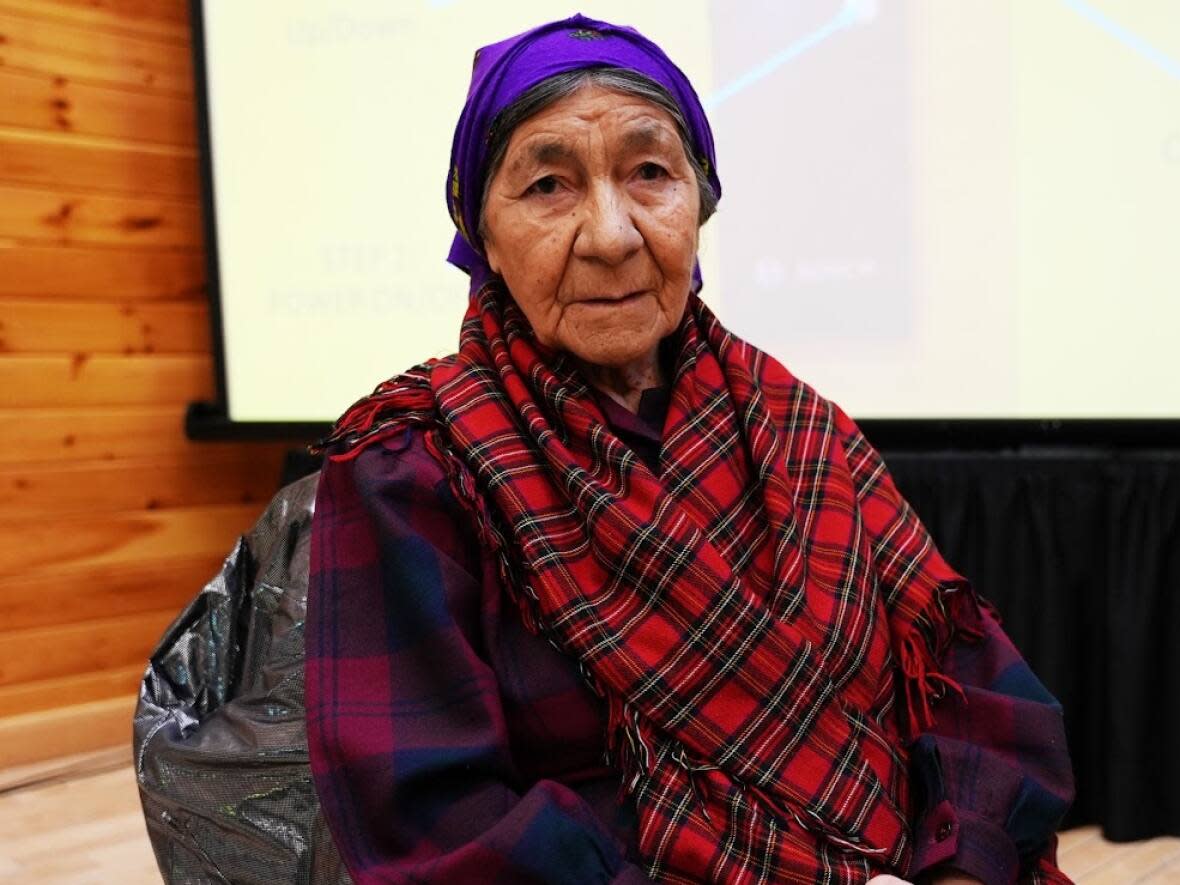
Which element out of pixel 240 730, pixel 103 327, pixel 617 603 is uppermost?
pixel 103 327

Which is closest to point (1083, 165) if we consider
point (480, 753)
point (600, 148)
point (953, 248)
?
point (953, 248)

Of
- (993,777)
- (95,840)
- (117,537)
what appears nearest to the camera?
(993,777)

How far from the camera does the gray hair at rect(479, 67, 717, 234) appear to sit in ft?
3.39

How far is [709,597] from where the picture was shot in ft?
3.19

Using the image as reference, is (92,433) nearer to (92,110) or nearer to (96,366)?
(96,366)

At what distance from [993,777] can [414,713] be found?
0.52 metres

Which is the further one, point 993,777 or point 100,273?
point 100,273

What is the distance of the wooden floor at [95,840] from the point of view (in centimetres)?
208

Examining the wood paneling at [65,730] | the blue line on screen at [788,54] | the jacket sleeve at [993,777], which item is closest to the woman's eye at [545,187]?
the jacket sleeve at [993,777]

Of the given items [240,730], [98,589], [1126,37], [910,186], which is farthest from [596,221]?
[98,589]

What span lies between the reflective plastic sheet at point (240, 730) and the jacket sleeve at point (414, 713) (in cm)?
12

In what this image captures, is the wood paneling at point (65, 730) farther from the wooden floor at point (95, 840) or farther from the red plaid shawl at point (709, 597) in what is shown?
the red plaid shawl at point (709, 597)

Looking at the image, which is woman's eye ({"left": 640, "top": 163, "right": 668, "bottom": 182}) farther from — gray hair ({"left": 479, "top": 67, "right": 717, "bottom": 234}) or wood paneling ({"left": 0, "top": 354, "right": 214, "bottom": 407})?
wood paneling ({"left": 0, "top": 354, "right": 214, "bottom": 407})

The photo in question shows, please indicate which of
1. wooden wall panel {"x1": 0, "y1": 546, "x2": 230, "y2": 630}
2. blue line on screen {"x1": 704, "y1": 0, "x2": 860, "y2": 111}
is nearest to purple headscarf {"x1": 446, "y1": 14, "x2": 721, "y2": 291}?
blue line on screen {"x1": 704, "y1": 0, "x2": 860, "y2": 111}
